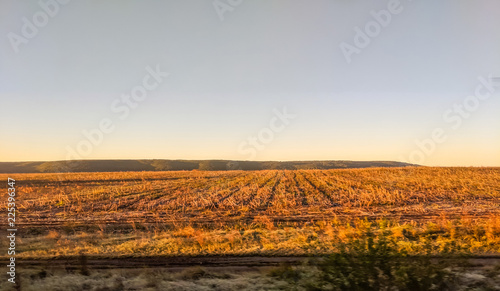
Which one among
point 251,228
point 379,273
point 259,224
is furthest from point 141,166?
point 379,273

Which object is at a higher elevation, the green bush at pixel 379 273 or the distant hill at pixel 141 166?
the green bush at pixel 379 273

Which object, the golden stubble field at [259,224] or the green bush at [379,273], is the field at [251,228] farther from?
the green bush at [379,273]

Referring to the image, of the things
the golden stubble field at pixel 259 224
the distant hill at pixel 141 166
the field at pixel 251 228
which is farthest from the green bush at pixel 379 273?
the distant hill at pixel 141 166

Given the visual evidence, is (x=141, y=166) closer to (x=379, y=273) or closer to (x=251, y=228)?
(x=251, y=228)

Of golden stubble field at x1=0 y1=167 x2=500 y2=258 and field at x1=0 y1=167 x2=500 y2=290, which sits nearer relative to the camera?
field at x1=0 y1=167 x2=500 y2=290

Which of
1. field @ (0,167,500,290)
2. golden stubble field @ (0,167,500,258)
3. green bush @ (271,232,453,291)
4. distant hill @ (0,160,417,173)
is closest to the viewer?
green bush @ (271,232,453,291)

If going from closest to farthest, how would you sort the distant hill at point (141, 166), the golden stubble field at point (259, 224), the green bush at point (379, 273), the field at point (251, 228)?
the green bush at point (379, 273)
the field at point (251, 228)
the golden stubble field at point (259, 224)
the distant hill at point (141, 166)

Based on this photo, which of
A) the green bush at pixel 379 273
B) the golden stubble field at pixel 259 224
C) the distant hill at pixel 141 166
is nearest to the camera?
the green bush at pixel 379 273

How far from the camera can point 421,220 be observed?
14875 millimetres

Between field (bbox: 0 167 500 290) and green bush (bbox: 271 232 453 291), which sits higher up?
green bush (bbox: 271 232 453 291)

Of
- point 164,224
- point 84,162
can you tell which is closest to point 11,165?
point 84,162

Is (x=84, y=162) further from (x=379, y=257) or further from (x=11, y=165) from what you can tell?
(x=379, y=257)

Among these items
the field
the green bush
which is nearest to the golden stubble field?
the field

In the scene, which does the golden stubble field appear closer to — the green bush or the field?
Result: the field
